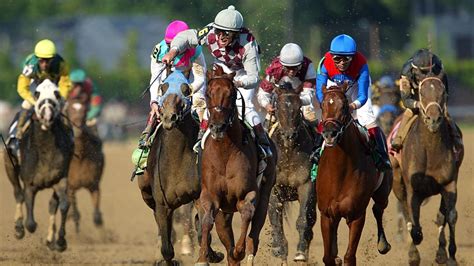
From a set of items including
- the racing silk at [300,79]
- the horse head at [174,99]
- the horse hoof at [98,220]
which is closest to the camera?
the horse head at [174,99]

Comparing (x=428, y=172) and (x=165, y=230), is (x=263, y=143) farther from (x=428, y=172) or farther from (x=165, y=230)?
(x=428, y=172)

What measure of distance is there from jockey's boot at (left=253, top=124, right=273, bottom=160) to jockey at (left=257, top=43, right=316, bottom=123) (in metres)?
1.43

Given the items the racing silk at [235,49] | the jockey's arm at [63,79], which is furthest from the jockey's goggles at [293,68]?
the jockey's arm at [63,79]

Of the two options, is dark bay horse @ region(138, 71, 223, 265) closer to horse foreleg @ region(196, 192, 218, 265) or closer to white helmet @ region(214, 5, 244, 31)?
white helmet @ region(214, 5, 244, 31)

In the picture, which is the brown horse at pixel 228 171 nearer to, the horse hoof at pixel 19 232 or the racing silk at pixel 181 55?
the racing silk at pixel 181 55

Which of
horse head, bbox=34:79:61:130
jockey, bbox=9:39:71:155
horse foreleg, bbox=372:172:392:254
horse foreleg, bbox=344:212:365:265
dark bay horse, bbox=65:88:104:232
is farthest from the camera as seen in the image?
dark bay horse, bbox=65:88:104:232

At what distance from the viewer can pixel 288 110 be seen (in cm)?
1257

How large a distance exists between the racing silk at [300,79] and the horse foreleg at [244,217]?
288cm

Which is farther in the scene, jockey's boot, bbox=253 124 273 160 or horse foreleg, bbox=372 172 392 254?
horse foreleg, bbox=372 172 392 254

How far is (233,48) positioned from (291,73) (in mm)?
1855

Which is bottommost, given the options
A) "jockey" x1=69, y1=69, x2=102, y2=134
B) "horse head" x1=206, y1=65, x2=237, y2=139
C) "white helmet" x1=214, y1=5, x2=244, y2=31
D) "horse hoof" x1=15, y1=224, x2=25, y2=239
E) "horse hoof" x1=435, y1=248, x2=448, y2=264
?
"horse hoof" x1=435, y1=248, x2=448, y2=264

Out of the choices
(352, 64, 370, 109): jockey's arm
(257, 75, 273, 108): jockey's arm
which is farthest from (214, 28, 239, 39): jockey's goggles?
(257, 75, 273, 108): jockey's arm

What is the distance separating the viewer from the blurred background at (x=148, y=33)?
40.9 m

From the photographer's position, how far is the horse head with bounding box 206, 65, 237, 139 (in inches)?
404
